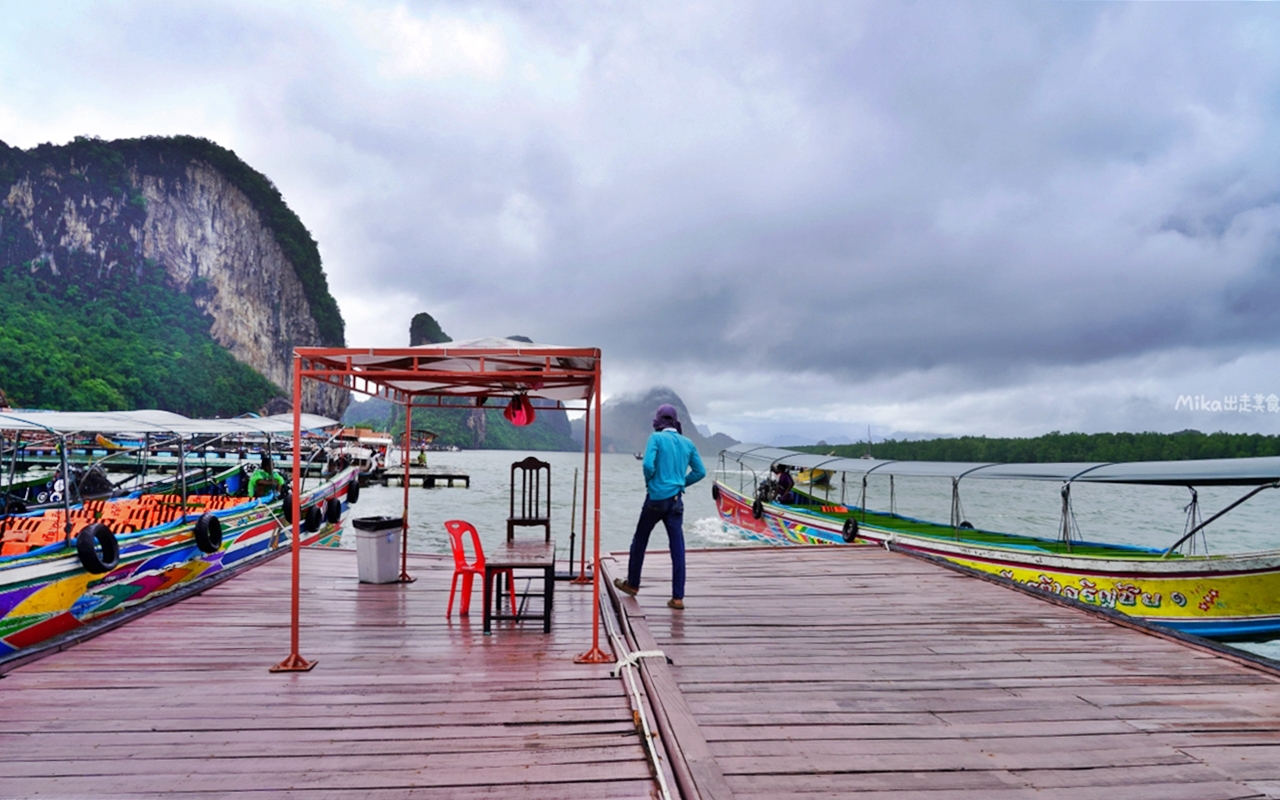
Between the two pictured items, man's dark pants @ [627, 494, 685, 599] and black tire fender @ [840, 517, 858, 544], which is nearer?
A: man's dark pants @ [627, 494, 685, 599]

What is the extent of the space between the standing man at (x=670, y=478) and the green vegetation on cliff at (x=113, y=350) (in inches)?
2667

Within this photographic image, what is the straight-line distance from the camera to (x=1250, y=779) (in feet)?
9.38

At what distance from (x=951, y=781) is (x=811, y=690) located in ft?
3.42

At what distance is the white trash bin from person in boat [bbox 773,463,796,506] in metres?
14.0

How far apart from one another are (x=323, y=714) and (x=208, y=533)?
6741mm

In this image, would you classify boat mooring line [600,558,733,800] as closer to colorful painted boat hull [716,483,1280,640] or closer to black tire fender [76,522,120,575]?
black tire fender [76,522,120,575]

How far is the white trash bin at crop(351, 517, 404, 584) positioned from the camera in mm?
6199

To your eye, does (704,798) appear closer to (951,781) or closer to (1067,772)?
(951,781)

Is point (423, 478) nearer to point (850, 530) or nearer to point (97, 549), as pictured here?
point (850, 530)

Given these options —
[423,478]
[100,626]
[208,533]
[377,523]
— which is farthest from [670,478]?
[423,478]

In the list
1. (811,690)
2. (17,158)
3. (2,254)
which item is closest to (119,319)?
(2,254)

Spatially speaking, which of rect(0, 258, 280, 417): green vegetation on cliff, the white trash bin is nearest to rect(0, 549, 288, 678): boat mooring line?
the white trash bin

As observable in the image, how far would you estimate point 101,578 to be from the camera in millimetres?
6531

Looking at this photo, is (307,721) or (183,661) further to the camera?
(183,661)
